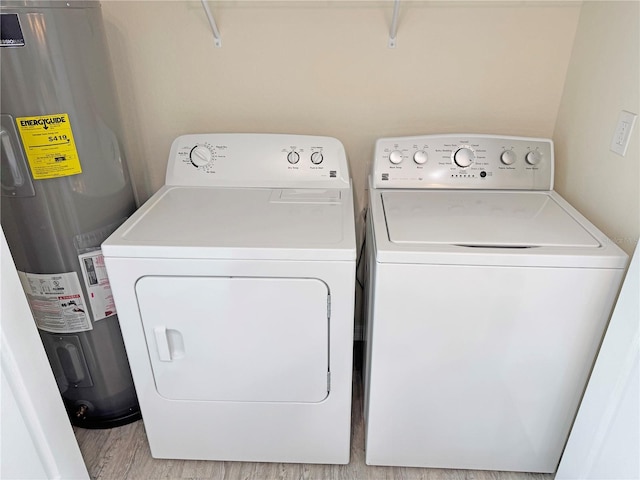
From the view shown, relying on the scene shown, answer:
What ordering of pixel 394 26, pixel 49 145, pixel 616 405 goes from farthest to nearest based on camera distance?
pixel 394 26, pixel 49 145, pixel 616 405

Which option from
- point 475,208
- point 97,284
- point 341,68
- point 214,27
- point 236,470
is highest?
point 214,27

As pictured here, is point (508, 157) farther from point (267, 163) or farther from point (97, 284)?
point (97, 284)

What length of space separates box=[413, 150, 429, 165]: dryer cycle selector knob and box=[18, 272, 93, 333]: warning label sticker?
121cm

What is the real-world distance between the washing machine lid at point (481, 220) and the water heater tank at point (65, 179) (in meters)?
0.92

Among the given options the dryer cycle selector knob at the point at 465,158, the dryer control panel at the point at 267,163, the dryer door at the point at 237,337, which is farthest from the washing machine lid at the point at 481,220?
the dryer door at the point at 237,337

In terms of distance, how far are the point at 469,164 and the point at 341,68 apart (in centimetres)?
59

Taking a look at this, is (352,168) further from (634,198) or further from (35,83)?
(35,83)

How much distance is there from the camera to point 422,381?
1396 millimetres

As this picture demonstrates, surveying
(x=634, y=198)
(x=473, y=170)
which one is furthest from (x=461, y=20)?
(x=634, y=198)

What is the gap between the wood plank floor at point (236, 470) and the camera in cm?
159

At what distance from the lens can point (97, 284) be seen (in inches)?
59.6

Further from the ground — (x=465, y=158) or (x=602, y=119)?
(x=602, y=119)

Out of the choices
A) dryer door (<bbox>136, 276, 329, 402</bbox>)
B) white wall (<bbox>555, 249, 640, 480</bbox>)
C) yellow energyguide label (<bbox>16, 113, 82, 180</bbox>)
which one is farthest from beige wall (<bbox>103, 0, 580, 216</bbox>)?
white wall (<bbox>555, 249, 640, 480</bbox>)

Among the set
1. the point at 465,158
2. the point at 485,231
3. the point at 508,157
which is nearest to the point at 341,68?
the point at 465,158
